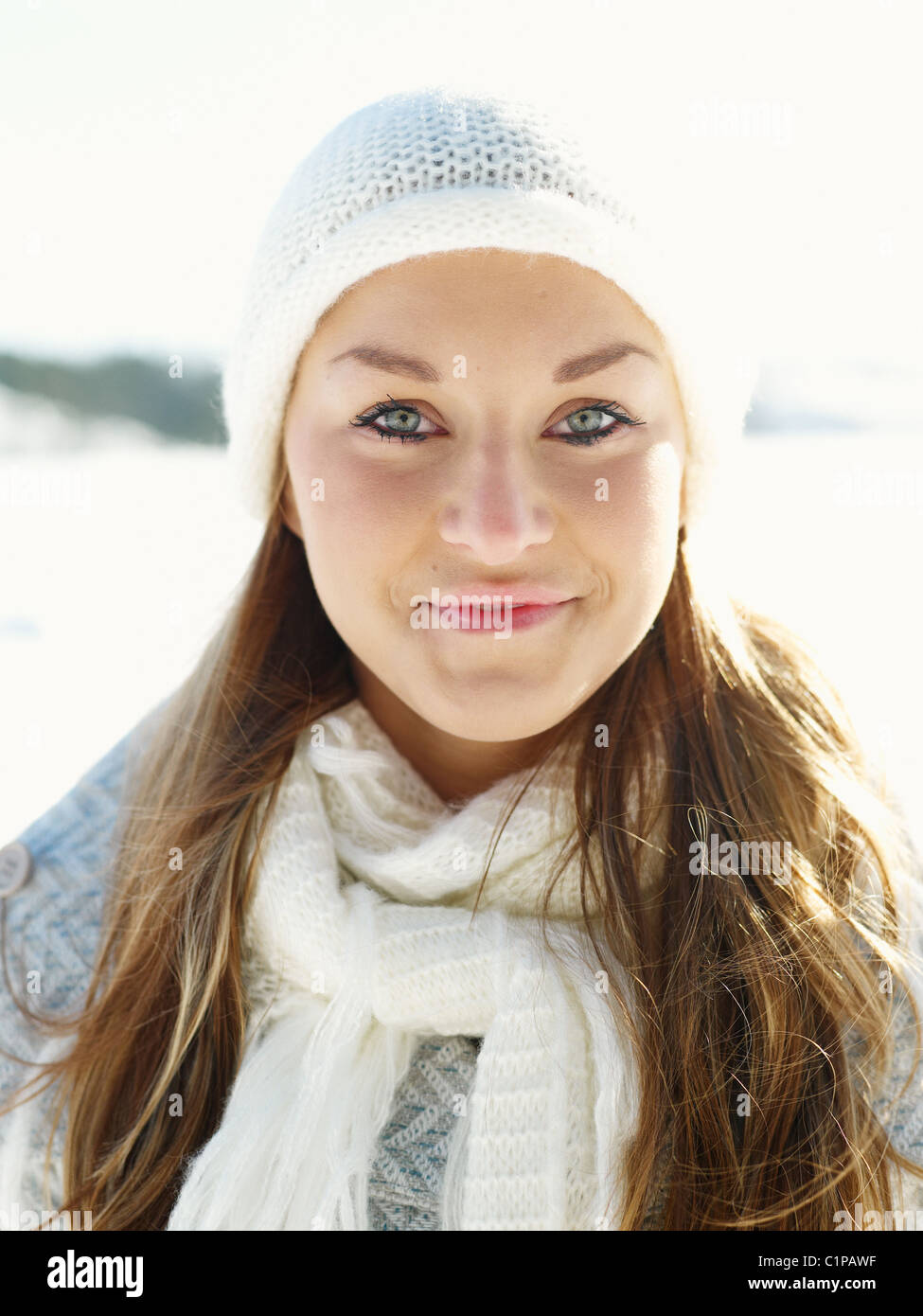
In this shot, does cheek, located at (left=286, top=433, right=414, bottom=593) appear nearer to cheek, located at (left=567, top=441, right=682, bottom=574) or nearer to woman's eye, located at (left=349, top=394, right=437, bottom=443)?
woman's eye, located at (left=349, top=394, right=437, bottom=443)

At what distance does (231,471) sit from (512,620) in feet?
1.83

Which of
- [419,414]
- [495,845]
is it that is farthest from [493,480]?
[495,845]

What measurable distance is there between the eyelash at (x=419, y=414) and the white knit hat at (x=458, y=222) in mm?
128

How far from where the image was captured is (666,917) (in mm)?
1481

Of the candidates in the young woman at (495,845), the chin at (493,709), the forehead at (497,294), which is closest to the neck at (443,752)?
the young woman at (495,845)

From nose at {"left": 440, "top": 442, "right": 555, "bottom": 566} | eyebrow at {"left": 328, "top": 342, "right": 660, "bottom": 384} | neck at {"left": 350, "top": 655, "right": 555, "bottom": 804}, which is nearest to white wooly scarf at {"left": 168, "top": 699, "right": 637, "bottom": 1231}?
neck at {"left": 350, "top": 655, "right": 555, "bottom": 804}

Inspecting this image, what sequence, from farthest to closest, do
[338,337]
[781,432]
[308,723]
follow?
[781,432], [308,723], [338,337]

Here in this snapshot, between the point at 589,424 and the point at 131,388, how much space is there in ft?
17.8

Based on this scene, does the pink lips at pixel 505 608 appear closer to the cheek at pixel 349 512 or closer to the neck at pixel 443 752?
the cheek at pixel 349 512

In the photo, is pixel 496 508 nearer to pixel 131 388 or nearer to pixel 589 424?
pixel 589 424
